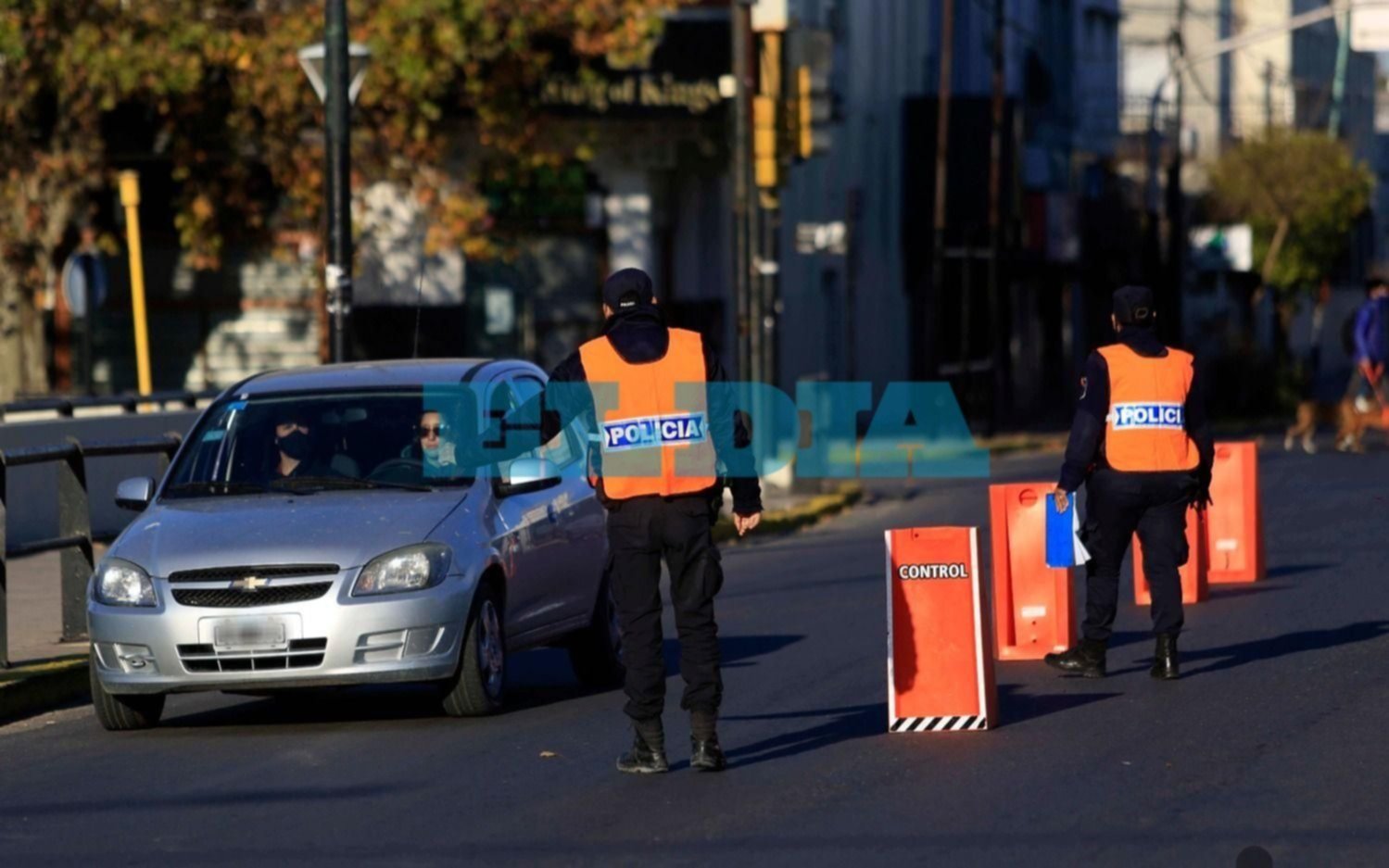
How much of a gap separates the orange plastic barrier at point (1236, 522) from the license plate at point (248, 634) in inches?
311

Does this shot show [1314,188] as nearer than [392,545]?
No

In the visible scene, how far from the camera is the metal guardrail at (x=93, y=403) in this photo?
2030cm

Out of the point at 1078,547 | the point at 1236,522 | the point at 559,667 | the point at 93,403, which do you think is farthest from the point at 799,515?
the point at 1078,547

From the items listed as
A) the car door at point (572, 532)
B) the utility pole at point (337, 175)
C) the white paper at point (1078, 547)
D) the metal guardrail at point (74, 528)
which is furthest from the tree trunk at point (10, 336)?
the white paper at point (1078, 547)

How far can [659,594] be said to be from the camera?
9.38 metres

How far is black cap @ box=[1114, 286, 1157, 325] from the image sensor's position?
11883 mm

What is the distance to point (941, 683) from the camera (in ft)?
34.1

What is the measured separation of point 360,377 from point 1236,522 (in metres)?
7.02

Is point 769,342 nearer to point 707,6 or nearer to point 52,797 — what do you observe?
point 707,6

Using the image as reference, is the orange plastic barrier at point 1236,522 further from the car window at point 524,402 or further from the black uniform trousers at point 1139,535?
the car window at point 524,402

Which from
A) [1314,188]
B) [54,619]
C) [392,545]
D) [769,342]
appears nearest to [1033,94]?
[1314,188]

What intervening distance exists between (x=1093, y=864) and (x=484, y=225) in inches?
1016

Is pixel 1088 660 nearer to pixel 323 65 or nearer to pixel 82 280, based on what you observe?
pixel 323 65

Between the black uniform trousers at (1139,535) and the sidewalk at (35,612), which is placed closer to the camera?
the black uniform trousers at (1139,535)
